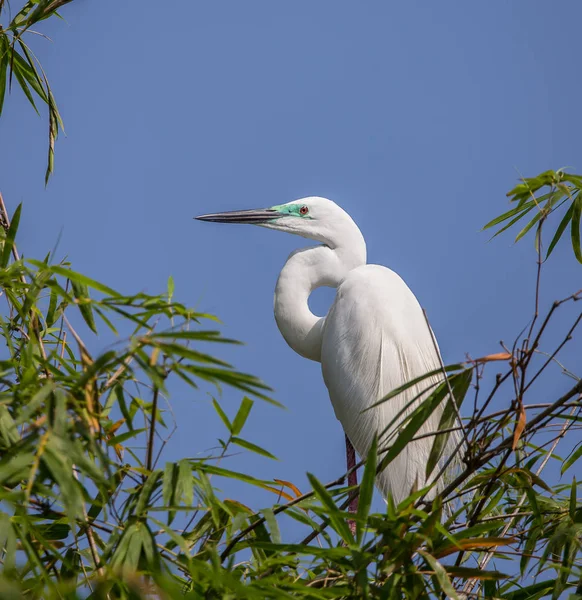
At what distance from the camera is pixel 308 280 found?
3.68m

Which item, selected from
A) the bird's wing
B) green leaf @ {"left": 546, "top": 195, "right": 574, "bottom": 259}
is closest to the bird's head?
the bird's wing

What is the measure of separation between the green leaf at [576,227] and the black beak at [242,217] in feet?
5.83

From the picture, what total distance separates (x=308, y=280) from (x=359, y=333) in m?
0.53

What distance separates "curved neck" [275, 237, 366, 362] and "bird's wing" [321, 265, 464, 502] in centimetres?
30

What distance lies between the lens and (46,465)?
4.79ft

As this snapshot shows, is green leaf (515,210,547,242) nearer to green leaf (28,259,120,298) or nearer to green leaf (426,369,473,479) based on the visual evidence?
green leaf (426,369,473,479)

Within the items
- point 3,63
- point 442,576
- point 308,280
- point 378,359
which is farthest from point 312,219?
point 442,576

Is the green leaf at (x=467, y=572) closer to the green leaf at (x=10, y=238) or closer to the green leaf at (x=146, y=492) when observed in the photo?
the green leaf at (x=146, y=492)

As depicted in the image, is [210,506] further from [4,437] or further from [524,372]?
[524,372]

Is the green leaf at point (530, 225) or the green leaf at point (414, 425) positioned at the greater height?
the green leaf at point (530, 225)

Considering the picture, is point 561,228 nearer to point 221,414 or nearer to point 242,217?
point 221,414

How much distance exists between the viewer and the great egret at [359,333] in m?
3.17

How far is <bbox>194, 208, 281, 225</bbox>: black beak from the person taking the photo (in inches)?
152

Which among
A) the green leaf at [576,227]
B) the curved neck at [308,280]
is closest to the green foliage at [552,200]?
the green leaf at [576,227]
